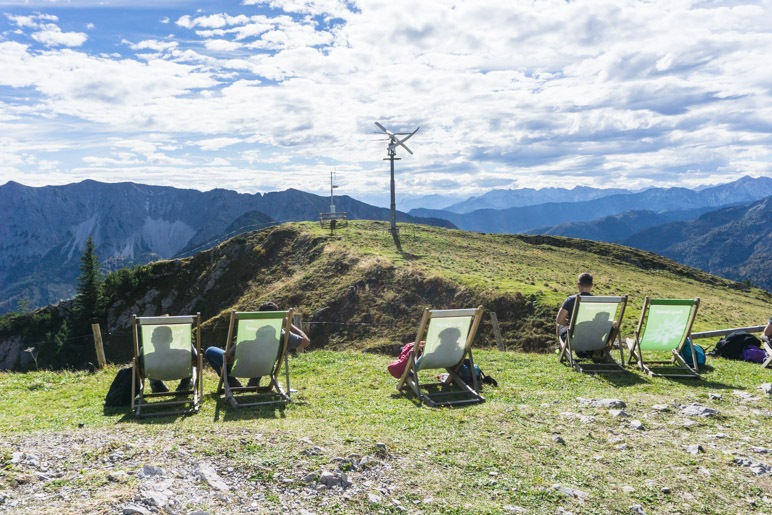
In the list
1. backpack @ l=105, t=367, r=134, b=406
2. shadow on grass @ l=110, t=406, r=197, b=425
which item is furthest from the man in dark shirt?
backpack @ l=105, t=367, r=134, b=406

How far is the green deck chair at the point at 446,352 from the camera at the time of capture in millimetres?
10336

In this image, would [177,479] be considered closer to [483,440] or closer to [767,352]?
[483,440]

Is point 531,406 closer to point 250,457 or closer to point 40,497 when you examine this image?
point 250,457

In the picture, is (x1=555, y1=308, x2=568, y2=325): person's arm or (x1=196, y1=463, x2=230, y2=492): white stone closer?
(x1=196, y1=463, x2=230, y2=492): white stone

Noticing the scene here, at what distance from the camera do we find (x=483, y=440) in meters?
7.33

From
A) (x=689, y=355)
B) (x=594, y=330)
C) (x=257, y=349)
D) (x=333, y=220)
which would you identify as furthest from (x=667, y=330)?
(x=333, y=220)

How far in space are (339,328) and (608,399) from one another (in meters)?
29.7

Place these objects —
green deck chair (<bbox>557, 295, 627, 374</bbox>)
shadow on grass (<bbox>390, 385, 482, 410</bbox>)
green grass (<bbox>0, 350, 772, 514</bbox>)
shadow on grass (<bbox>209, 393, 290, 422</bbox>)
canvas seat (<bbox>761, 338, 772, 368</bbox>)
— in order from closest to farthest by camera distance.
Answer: green grass (<bbox>0, 350, 772, 514</bbox>) < shadow on grass (<bbox>209, 393, 290, 422</bbox>) < shadow on grass (<bbox>390, 385, 482, 410</bbox>) < green deck chair (<bbox>557, 295, 627, 374</bbox>) < canvas seat (<bbox>761, 338, 772, 368</bbox>)

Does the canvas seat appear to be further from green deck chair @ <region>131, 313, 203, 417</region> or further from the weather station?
the weather station

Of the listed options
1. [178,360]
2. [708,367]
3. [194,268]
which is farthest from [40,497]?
[194,268]

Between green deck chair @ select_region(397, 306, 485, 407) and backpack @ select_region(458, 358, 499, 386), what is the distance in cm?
12

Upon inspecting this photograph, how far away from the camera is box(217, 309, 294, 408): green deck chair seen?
1036cm

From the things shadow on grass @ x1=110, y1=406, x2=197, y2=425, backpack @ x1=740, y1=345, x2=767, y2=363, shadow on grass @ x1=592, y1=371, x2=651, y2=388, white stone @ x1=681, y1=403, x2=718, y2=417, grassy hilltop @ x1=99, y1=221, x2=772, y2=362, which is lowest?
grassy hilltop @ x1=99, y1=221, x2=772, y2=362

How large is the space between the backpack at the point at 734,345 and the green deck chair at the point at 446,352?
28.4 feet
